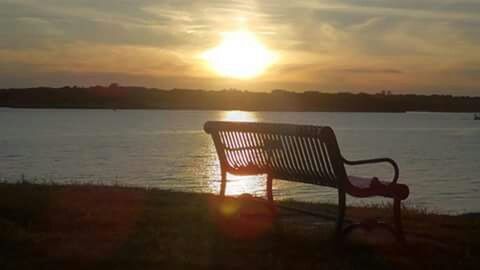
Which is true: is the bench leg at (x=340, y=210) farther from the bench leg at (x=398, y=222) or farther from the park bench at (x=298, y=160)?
the bench leg at (x=398, y=222)

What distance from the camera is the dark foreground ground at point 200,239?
6641 millimetres

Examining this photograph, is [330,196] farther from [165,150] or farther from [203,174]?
[165,150]

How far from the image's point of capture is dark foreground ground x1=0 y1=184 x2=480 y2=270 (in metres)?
6.64

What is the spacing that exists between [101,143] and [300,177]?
189 ft

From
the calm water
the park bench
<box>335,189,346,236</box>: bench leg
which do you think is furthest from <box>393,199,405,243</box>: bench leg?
the calm water

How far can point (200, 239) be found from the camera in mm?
7566

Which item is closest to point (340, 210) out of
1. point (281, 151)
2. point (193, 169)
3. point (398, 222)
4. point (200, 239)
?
point (398, 222)

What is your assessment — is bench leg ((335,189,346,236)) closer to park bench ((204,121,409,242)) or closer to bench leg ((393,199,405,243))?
park bench ((204,121,409,242))

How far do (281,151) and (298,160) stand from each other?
1.14 ft

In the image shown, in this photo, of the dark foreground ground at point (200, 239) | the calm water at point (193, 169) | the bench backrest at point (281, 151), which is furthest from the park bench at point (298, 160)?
the calm water at point (193, 169)

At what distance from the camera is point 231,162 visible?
9164mm

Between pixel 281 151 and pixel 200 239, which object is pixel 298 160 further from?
pixel 200 239

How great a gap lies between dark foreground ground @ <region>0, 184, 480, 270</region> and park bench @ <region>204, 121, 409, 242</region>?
1.04ft

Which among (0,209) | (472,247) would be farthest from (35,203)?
(472,247)
